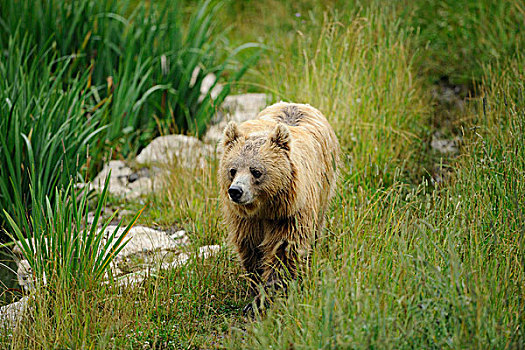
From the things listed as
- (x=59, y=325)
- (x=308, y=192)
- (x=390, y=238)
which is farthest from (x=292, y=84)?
(x=59, y=325)

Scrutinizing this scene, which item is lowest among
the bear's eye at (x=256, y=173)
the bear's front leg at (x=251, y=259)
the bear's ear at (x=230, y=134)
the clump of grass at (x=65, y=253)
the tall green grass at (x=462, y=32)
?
the bear's front leg at (x=251, y=259)

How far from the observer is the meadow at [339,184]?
10.3ft

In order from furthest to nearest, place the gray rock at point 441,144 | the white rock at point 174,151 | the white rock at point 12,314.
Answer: the gray rock at point 441,144 < the white rock at point 174,151 < the white rock at point 12,314

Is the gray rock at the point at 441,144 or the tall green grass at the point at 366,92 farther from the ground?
the tall green grass at the point at 366,92

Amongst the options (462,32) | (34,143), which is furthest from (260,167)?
(462,32)

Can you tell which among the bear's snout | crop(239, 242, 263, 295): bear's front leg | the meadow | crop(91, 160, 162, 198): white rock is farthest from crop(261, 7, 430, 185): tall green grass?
the bear's snout

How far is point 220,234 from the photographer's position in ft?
16.0

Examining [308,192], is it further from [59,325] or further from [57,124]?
[57,124]

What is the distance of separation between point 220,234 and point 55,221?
1.44 metres

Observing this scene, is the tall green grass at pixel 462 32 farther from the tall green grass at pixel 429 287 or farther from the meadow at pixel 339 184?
the tall green grass at pixel 429 287

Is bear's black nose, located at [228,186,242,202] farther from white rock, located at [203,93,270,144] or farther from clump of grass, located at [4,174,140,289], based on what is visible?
Answer: white rock, located at [203,93,270,144]

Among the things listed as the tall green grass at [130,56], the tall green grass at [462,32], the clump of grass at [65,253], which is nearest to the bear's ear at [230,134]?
the clump of grass at [65,253]

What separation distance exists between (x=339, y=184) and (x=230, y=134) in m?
1.38

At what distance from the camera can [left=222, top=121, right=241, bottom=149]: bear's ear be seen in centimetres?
389
